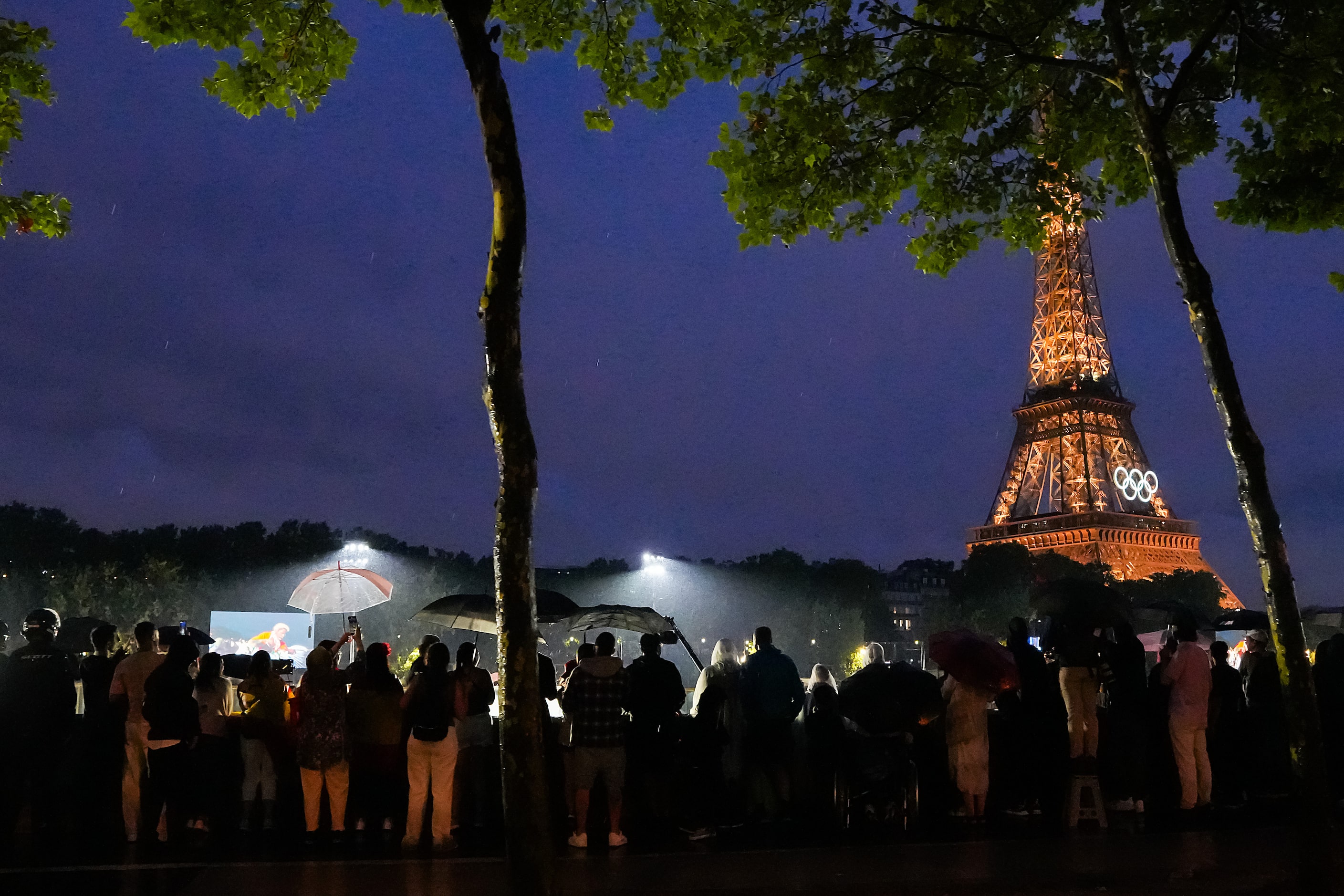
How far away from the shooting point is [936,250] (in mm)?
11477

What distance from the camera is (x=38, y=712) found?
9188mm

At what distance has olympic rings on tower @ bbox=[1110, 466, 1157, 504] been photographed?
73.8 metres

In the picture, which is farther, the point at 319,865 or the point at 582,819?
the point at 582,819

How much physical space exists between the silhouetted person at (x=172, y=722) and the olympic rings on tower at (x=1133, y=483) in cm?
7247

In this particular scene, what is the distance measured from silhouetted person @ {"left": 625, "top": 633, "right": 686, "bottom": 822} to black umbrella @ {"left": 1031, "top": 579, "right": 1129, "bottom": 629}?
384cm

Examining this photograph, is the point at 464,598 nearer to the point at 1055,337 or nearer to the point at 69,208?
the point at 69,208

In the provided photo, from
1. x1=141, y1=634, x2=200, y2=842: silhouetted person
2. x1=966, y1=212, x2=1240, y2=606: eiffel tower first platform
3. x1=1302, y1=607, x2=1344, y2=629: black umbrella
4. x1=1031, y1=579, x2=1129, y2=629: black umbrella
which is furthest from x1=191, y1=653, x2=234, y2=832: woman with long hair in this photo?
x1=966, y1=212, x2=1240, y2=606: eiffel tower first platform

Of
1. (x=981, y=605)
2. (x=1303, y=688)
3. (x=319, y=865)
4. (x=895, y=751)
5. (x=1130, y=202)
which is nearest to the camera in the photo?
(x=1303, y=688)

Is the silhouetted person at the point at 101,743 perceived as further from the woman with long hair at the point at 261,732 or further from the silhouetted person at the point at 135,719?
the woman with long hair at the point at 261,732

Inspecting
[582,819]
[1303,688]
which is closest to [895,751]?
[582,819]

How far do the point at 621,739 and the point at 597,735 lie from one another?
212 mm

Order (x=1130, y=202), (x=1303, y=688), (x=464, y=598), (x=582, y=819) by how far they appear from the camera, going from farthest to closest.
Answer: (x=464, y=598) < (x=1130, y=202) < (x=582, y=819) < (x=1303, y=688)

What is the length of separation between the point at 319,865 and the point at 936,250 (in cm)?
810

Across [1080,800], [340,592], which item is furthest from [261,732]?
[1080,800]
